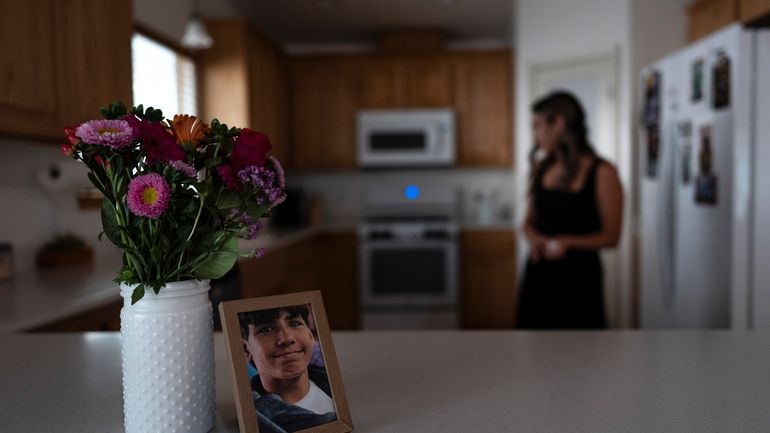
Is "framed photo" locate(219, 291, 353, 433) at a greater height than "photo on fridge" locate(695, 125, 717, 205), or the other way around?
"photo on fridge" locate(695, 125, 717, 205)

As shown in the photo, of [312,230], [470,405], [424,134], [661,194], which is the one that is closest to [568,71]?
[424,134]

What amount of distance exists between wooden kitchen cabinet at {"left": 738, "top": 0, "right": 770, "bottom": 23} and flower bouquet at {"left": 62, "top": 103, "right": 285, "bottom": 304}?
3.24 m

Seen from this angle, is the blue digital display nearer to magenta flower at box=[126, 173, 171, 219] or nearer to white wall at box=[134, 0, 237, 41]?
white wall at box=[134, 0, 237, 41]

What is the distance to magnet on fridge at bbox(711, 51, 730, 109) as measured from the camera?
2.24 metres

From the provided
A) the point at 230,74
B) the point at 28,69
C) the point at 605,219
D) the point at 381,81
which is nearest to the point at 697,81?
the point at 605,219

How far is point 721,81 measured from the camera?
7.50 feet

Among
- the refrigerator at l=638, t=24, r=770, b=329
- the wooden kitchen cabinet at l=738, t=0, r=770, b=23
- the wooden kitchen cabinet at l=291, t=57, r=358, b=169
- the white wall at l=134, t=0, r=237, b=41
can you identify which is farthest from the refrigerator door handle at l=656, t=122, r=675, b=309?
the wooden kitchen cabinet at l=291, t=57, r=358, b=169

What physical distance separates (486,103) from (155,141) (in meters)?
4.52

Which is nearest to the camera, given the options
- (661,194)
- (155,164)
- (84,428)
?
(155,164)

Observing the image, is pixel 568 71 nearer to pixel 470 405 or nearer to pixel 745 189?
pixel 745 189

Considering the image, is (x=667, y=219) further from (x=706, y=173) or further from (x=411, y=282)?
(x=411, y=282)

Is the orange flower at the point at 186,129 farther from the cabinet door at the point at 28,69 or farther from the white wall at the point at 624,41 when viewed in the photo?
the white wall at the point at 624,41

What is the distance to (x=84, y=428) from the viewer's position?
765 millimetres

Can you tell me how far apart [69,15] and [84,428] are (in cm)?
168
